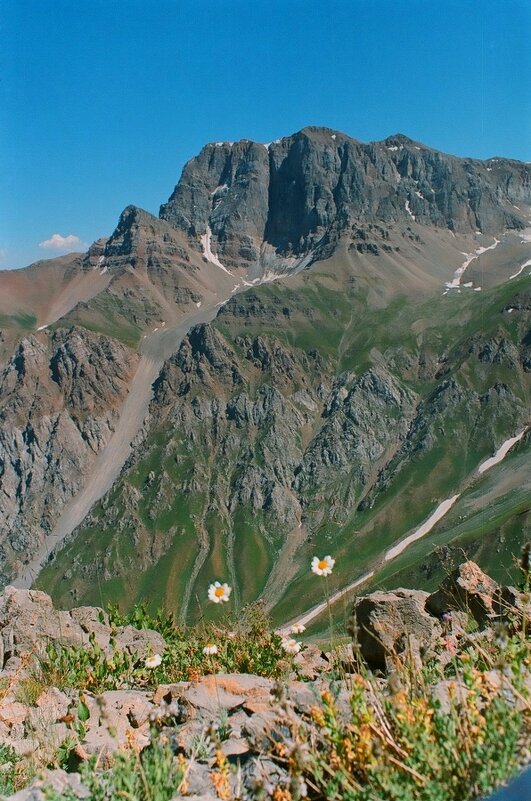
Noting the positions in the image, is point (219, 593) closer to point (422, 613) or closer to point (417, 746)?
point (417, 746)

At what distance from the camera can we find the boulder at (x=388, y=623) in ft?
32.5

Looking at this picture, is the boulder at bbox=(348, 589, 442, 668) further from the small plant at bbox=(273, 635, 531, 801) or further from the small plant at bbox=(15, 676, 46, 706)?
the small plant at bbox=(15, 676, 46, 706)

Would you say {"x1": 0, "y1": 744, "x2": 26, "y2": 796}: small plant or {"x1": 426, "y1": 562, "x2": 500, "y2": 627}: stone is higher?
{"x1": 0, "y1": 744, "x2": 26, "y2": 796}: small plant

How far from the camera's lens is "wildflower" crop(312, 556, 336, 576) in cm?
692

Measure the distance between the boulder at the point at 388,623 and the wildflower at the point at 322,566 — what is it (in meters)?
2.79

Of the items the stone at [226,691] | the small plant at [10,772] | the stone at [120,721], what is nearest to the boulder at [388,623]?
the stone at [226,691]

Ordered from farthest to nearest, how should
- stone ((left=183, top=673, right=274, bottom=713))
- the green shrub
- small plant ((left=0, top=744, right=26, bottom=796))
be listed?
the green shrub → stone ((left=183, top=673, right=274, bottom=713)) → small plant ((left=0, top=744, right=26, bottom=796))

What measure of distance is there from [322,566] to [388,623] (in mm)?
3807

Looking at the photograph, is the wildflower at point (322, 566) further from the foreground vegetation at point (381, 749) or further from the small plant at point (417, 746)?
the small plant at point (417, 746)

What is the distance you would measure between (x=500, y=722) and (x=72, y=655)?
8446mm

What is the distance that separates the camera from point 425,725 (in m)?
4.97

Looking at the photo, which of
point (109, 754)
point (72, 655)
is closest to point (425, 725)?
point (109, 754)

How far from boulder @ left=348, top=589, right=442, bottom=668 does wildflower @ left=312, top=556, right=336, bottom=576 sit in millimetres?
2789

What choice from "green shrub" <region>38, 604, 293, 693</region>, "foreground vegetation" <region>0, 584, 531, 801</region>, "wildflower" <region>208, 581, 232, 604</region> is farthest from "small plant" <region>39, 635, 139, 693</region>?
"wildflower" <region>208, 581, 232, 604</region>
